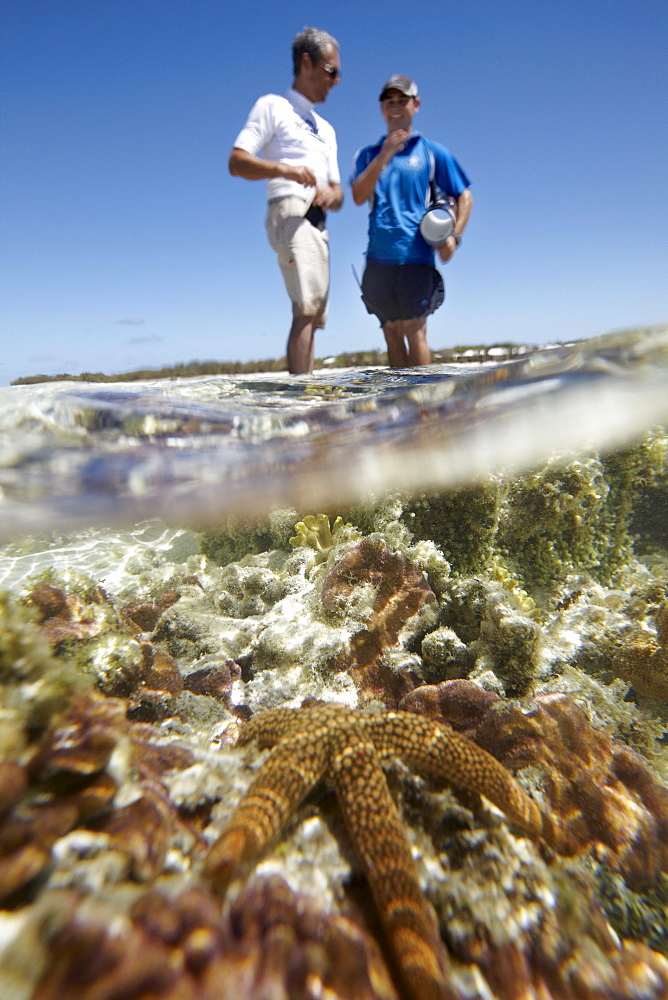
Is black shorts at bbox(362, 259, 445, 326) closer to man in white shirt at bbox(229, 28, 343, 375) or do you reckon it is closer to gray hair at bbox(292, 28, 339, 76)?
man in white shirt at bbox(229, 28, 343, 375)

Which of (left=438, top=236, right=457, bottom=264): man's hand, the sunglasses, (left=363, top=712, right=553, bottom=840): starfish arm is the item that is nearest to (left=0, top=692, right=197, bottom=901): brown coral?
(left=363, top=712, right=553, bottom=840): starfish arm

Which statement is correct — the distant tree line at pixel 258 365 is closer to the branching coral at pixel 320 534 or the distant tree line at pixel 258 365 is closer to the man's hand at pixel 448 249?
the man's hand at pixel 448 249

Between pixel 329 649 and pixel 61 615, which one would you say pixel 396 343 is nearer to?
pixel 329 649

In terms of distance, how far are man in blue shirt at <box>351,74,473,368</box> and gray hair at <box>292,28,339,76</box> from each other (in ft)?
2.65

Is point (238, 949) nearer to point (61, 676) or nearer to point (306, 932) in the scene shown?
point (306, 932)

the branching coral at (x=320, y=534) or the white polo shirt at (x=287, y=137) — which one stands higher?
the white polo shirt at (x=287, y=137)

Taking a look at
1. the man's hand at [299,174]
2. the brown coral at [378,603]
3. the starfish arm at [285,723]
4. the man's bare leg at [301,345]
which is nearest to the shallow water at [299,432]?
the man's bare leg at [301,345]

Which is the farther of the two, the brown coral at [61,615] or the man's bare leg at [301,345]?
the man's bare leg at [301,345]

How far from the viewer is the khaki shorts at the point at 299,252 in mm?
5387

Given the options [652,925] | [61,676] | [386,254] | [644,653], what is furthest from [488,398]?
[61,676]

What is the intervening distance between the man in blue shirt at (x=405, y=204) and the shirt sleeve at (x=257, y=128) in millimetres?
1291

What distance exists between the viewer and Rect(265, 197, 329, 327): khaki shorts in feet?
17.7

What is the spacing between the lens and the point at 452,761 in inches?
101

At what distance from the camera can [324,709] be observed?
2775mm
